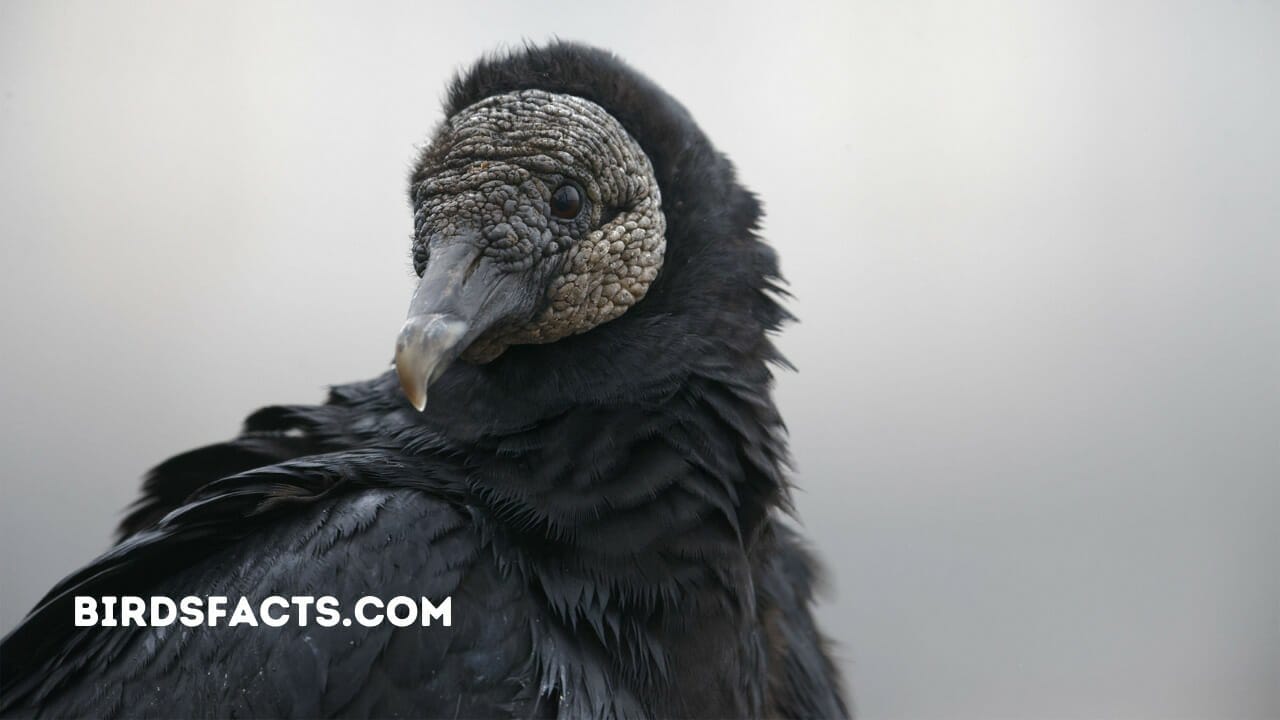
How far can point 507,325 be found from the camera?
2084mm

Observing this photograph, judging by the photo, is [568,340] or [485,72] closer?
[568,340]

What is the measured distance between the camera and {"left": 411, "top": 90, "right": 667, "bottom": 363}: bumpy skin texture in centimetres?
205

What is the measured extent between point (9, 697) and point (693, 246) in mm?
1490

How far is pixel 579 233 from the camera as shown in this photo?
7.02 feet

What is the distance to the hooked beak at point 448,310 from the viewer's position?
1.79 m

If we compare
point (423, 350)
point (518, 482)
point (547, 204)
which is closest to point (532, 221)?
point (547, 204)

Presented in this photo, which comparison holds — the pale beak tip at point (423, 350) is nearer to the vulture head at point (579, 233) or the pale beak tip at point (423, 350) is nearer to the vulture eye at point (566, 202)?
the vulture head at point (579, 233)

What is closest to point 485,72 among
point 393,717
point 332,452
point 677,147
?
point 677,147

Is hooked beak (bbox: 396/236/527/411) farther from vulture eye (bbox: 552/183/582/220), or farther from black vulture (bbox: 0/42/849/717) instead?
vulture eye (bbox: 552/183/582/220)

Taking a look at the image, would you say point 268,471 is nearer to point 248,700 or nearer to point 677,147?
point 248,700

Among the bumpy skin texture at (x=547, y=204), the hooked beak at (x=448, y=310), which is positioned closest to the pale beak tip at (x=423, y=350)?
the hooked beak at (x=448, y=310)

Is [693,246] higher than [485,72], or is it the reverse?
[485,72]

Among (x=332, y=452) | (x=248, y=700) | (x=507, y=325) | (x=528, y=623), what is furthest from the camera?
(x=332, y=452)

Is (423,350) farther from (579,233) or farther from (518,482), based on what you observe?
(579,233)
